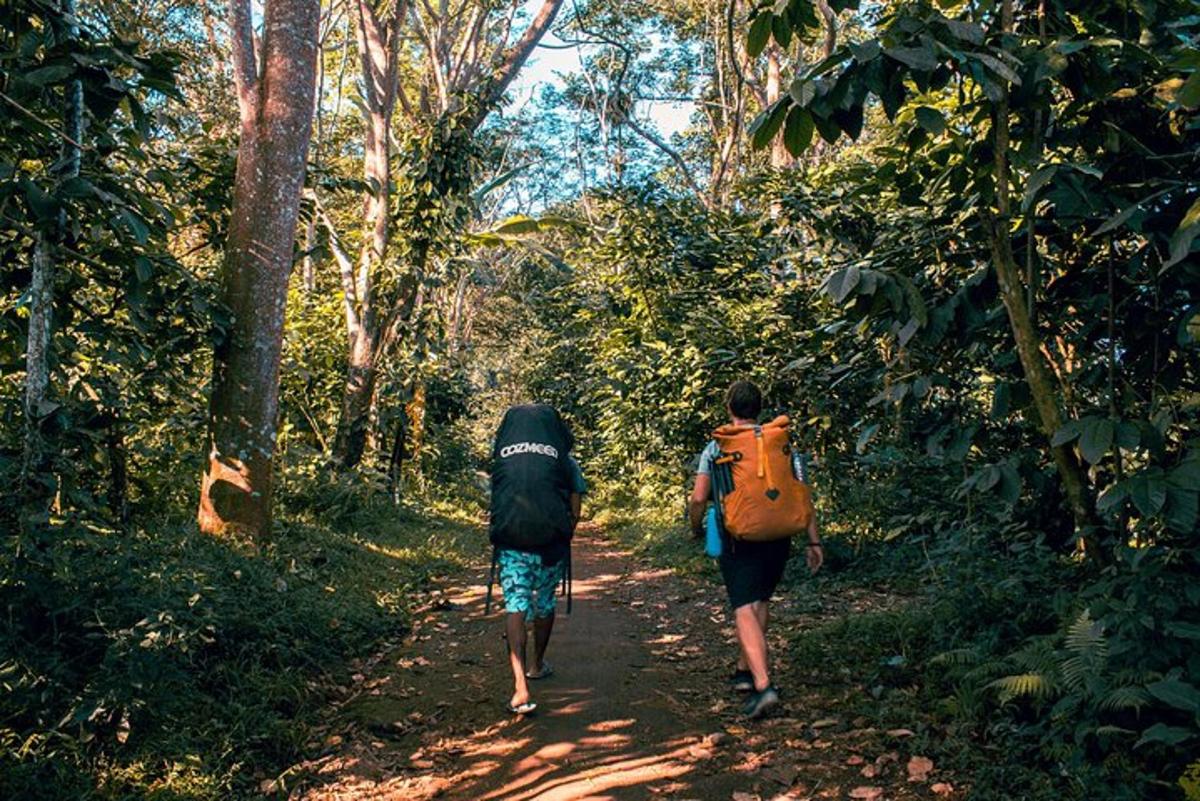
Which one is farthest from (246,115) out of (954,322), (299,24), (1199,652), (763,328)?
(1199,652)

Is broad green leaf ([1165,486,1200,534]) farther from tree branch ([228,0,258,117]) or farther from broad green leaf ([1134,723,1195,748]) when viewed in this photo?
tree branch ([228,0,258,117])

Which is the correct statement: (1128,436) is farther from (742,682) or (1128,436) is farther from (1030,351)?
(742,682)

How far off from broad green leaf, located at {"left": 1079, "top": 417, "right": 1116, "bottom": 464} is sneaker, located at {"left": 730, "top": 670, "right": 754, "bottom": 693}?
2499mm

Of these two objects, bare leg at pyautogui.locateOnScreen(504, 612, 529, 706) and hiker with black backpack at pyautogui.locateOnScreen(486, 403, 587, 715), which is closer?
bare leg at pyautogui.locateOnScreen(504, 612, 529, 706)

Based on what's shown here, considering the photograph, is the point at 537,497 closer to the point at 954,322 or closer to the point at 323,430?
the point at 954,322

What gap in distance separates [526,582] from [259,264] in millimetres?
3633

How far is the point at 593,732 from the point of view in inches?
173

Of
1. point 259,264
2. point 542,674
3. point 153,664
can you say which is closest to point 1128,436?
point 542,674

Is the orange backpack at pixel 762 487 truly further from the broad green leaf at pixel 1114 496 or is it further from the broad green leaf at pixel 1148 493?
the broad green leaf at pixel 1148 493

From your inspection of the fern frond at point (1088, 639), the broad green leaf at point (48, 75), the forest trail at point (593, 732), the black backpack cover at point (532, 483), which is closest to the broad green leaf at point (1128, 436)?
the fern frond at point (1088, 639)

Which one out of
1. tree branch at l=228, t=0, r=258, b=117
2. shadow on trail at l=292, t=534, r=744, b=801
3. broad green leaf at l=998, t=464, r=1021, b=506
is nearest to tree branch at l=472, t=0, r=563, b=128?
tree branch at l=228, t=0, r=258, b=117

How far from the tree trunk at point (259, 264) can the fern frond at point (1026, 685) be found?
5.39 meters

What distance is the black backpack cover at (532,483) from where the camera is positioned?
4832mm

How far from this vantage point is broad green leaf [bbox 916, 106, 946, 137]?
3.07 m
